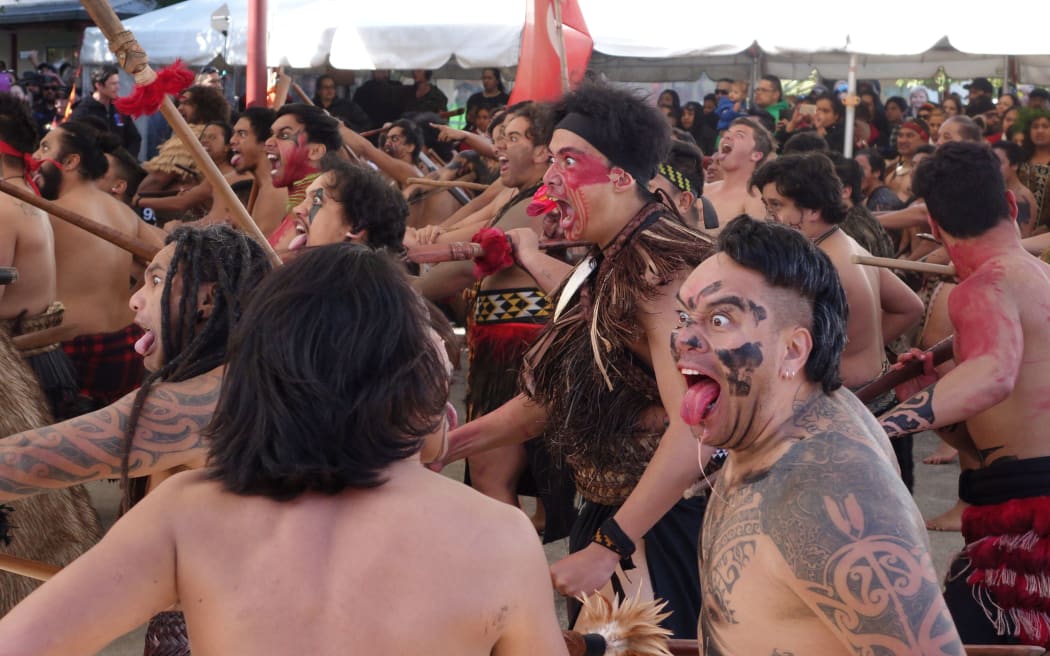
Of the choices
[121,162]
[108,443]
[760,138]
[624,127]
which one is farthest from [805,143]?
[108,443]

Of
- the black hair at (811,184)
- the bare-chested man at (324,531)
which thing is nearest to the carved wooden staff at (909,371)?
the black hair at (811,184)

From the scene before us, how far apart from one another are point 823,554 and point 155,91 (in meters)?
2.28

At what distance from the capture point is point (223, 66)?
1445 centimetres

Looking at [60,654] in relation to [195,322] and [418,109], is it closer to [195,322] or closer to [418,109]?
[195,322]

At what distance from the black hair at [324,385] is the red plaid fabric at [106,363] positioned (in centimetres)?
448

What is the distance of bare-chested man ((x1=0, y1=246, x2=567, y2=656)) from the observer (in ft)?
5.32

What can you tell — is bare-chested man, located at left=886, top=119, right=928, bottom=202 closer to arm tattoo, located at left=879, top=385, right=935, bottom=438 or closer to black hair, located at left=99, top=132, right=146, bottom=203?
black hair, located at left=99, top=132, right=146, bottom=203

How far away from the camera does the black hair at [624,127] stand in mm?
3428

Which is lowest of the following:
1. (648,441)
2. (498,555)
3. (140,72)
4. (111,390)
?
(111,390)

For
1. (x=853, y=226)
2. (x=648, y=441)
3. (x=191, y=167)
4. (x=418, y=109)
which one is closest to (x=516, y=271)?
(x=648, y=441)

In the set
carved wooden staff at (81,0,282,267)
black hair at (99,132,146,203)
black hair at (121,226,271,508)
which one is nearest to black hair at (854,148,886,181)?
black hair at (99,132,146,203)

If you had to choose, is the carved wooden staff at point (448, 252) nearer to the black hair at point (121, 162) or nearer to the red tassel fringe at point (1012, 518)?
the red tassel fringe at point (1012, 518)

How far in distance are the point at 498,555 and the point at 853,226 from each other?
5504 millimetres

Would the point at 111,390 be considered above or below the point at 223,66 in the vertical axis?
below
